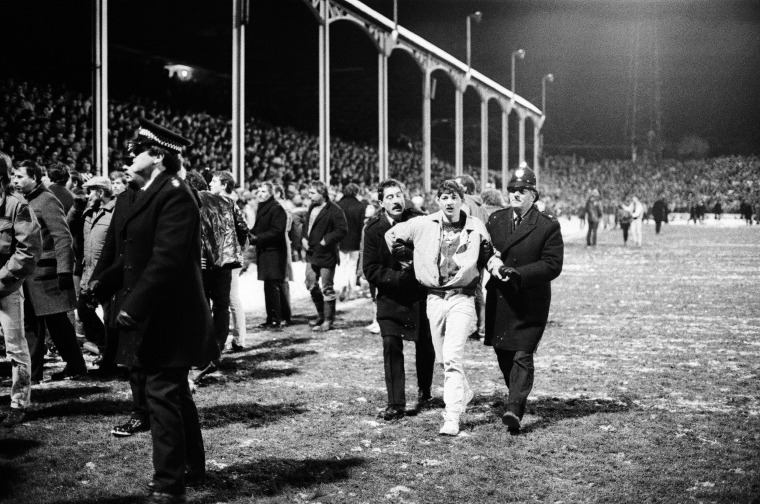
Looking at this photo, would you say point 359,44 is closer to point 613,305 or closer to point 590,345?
point 613,305

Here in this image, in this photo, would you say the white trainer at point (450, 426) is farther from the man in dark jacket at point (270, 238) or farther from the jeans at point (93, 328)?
the man in dark jacket at point (270, 238)

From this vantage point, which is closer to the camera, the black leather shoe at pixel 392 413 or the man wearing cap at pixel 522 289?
the man wearing cap at pixel 522 289

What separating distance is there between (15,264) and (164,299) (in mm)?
2311

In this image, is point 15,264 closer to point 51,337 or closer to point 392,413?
point 51,337

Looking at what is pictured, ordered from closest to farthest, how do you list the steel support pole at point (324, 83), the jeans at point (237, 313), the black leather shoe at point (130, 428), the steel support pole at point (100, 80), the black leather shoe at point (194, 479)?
the black leather shoe at point (194, 479) < the black leather shoe at point (130, 428) < the jeans at point (237, 313) < the steel support pole at point (100, 80) < the steel support pole at point (324, 83)

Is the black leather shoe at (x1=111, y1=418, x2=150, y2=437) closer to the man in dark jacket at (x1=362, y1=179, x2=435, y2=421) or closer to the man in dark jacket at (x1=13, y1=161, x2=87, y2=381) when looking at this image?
the man in dark jacket at (x1=13, y1=161, x2=87, y2=381)

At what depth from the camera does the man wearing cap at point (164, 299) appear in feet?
14.9

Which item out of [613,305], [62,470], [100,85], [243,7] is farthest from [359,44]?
[62,470]

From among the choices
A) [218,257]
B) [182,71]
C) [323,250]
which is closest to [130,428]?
[218,257]

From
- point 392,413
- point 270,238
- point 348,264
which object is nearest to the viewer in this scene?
point 392,413

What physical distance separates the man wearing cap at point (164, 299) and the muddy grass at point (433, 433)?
0.49 meters

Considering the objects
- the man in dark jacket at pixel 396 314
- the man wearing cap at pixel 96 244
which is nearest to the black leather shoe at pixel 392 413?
the man in dark jacket at pixel 396 314

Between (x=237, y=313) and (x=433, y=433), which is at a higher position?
(x=237, y=313)

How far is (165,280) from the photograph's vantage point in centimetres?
453
